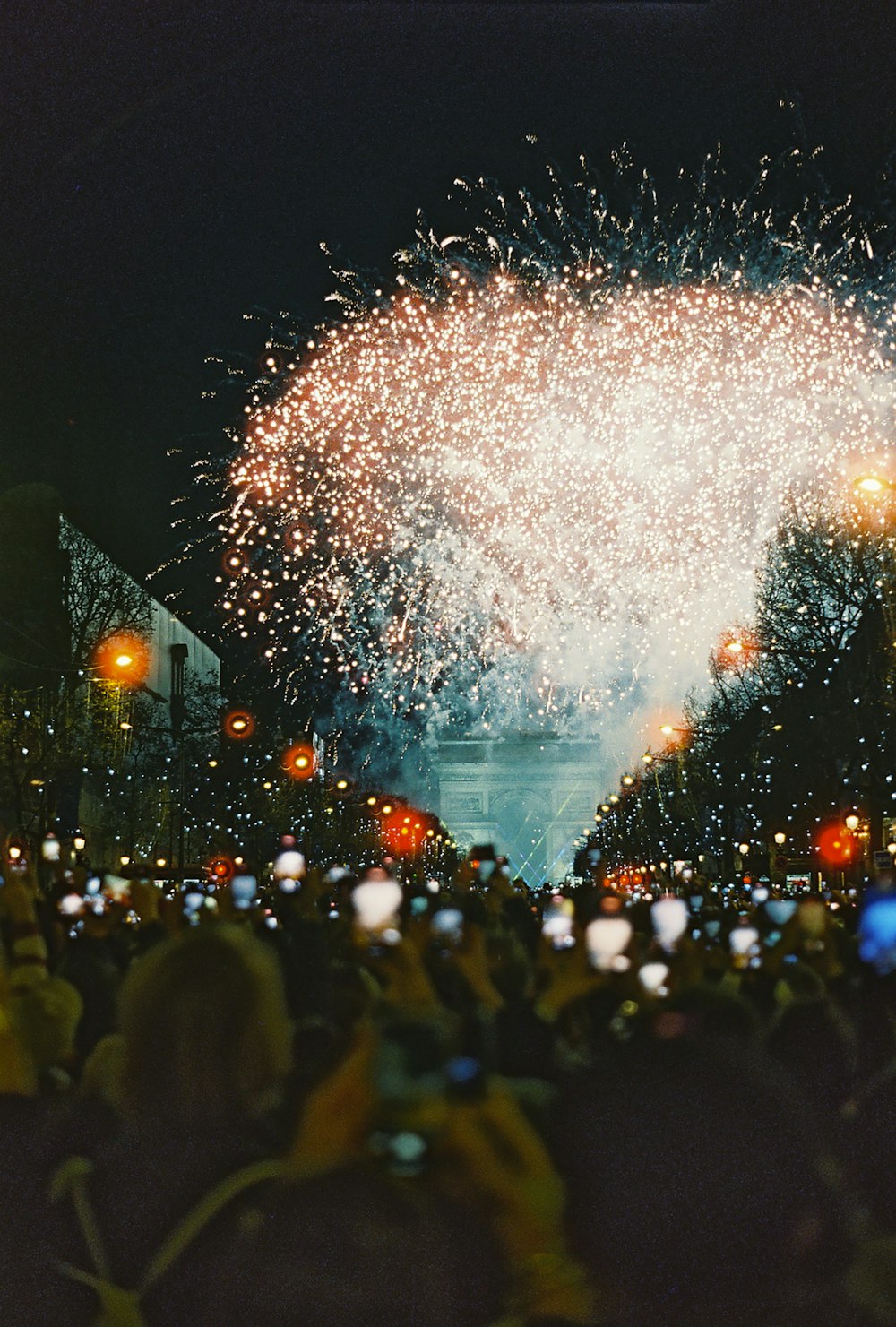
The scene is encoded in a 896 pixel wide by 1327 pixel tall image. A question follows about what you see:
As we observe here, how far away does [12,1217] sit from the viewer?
7160mm

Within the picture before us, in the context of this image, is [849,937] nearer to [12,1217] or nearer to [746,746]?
[12,1217]

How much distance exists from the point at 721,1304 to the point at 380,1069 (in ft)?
5.19

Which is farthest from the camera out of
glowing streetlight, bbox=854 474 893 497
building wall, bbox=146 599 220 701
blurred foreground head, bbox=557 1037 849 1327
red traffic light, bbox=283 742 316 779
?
building wall, bbox=146 599 220 701

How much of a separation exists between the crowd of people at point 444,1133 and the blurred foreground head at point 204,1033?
12mm

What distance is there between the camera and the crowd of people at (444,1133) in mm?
6270

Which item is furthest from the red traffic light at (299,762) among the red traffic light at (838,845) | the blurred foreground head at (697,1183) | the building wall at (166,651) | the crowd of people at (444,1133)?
the building wall at (166,651)

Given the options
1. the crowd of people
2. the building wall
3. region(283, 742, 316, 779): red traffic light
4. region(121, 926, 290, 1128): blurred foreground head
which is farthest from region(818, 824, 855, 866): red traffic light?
the building wall

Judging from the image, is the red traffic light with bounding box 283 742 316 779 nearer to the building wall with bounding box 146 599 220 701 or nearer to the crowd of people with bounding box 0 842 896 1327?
the crowd of people with bounding box 0 842 896 1327

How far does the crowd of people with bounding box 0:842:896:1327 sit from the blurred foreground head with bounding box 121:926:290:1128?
12 mm

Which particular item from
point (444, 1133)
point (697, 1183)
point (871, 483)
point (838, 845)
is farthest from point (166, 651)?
point (444, 1133)

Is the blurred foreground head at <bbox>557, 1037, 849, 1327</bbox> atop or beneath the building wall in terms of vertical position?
beneath

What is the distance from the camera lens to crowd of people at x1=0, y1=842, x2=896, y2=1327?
6270 mm

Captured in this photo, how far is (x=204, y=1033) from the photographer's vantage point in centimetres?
760

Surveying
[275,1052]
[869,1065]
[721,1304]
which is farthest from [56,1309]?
[869,1065]
